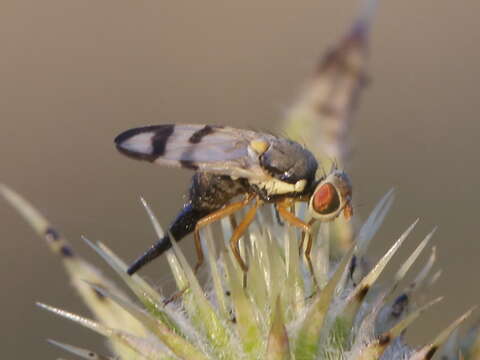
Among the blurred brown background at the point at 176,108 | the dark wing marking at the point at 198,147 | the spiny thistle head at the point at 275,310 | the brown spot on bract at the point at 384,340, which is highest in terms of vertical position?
the dark wing marking at the point at 198,147

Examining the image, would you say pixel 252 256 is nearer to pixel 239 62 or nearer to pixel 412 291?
pixel 412 291

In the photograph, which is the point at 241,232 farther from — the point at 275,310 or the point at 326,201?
the point at 275,310

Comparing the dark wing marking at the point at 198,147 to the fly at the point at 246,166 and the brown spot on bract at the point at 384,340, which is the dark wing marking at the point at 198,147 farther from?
the brown spot on bract at the point at 384,340

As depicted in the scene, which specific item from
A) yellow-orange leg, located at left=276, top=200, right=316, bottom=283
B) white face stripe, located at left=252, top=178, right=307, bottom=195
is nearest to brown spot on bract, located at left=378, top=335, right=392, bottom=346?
yellow-orange leg, located at left=276, top=200, right=316, bottom=283

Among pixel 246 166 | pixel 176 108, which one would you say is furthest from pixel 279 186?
pixel 176 108

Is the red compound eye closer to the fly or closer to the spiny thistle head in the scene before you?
the fly

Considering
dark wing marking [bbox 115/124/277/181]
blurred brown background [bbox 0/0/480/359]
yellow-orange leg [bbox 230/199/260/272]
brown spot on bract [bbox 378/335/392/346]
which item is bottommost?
blurred brown background [bbox 0/0/480/359]

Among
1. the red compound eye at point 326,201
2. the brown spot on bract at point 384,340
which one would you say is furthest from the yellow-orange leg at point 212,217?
the brown spot on bract at point 384,340
